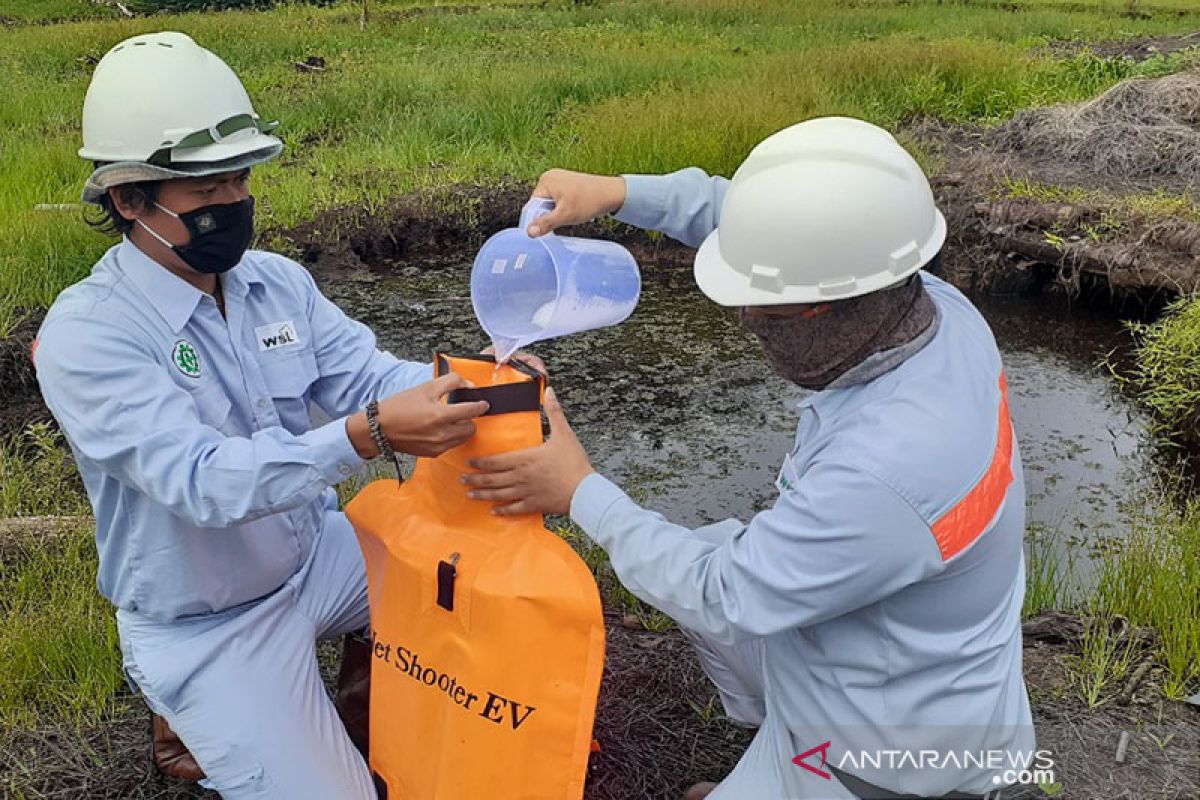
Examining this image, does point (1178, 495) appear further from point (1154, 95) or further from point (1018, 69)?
point (1018, 69)

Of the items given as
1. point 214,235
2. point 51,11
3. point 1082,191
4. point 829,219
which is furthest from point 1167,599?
point 51,11

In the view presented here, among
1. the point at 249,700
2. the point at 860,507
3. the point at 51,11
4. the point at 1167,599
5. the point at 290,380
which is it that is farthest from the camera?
the point at 51,11

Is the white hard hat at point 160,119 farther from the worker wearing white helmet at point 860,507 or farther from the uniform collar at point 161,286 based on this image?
the worker wearing white helmet at point 860,507

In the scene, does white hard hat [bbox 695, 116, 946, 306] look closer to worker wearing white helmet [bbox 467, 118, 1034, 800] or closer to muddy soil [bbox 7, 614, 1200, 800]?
worker wearing white helmet [bbox 467, 118, 1034, 800]

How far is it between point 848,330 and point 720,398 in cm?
392

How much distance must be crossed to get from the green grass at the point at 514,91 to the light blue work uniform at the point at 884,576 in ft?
15.9

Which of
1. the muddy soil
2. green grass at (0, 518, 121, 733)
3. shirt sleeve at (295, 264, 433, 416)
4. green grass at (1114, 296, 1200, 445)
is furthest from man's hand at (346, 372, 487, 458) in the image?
green grass at (1114, 296, 1200, 445)

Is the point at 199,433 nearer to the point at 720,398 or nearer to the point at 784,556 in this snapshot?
the point at 784,556

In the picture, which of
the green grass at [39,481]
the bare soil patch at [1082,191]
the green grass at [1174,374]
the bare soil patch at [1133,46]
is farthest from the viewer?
the bare soil patch at [1133,46]

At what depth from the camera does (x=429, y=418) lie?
1.94m

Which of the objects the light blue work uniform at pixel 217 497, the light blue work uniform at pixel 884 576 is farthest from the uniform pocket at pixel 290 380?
the light blue work uniform at pixel 884 576

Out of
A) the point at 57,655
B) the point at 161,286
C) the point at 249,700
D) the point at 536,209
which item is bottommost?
the point at 57,655

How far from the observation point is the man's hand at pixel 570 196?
7.43ft

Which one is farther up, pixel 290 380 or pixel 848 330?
pixel 848 330
